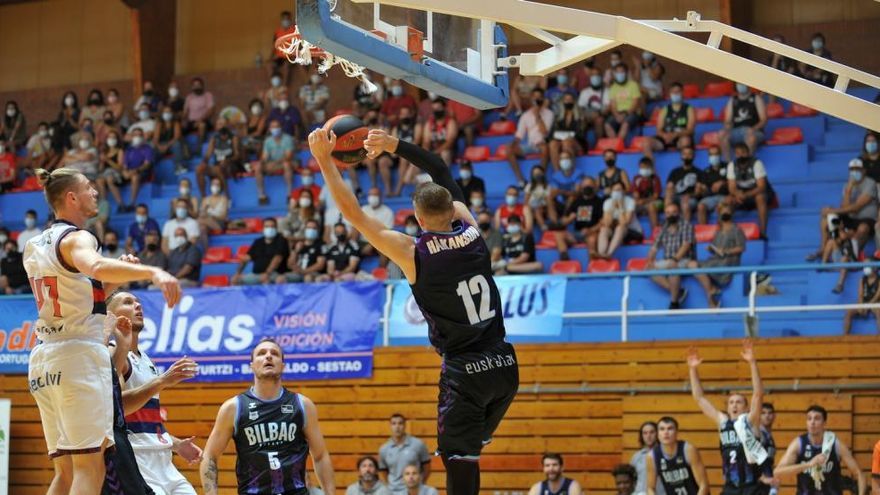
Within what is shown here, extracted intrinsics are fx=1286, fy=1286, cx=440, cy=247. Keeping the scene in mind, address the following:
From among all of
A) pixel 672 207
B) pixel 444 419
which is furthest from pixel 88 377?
pixel 672 207

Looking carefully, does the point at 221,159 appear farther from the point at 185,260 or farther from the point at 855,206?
the point at 855,206

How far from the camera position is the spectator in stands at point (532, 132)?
18078mm

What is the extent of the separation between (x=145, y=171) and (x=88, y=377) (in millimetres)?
14902

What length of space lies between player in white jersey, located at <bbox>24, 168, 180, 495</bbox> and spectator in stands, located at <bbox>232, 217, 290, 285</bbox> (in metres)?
10.4

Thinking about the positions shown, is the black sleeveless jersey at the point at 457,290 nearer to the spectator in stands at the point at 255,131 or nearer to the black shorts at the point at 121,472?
the black shorts at the point at 121,472

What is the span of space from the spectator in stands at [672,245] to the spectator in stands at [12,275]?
896 centimetres

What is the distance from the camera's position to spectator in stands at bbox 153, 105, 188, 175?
69.1 ft

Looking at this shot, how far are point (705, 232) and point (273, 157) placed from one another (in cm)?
731

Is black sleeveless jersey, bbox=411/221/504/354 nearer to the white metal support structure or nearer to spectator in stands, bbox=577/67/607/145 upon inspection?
the white metal support structure

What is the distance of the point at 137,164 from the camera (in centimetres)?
2094

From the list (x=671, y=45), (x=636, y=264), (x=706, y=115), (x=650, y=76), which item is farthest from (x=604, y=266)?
(x=671, y=45)

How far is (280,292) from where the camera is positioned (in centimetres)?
1578

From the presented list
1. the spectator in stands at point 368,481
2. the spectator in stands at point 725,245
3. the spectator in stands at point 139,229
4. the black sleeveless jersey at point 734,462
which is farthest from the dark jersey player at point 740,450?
the spectator in stands at point 139,229

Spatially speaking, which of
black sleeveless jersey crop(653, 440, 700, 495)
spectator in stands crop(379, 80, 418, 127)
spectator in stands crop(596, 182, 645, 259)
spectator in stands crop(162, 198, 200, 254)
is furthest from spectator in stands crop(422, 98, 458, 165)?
black sleeveless jersey crop(653, 440, 700, 495)
